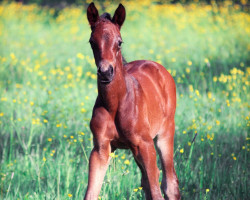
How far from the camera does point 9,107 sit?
6.87m

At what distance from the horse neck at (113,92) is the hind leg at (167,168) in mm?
940

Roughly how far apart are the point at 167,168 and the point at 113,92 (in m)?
1.13

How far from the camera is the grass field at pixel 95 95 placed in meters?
4.79

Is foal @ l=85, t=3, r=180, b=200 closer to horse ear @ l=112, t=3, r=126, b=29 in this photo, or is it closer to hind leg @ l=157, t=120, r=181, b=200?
horse ear @ l=112, t=3, r=126, b=29

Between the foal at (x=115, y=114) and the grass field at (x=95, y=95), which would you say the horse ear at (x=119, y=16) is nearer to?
the foal at (x=115, y=114)

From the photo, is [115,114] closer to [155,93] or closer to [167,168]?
[155,93]

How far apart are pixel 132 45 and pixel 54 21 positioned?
4.82 meters

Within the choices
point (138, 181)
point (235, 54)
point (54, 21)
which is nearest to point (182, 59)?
point (235, 54)

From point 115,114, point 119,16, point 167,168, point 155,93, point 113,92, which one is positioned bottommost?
point 167,168

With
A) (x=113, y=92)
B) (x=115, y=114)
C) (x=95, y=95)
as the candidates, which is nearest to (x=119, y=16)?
(x=113, y=92)

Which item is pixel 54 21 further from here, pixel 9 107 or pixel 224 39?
pixel 9 107

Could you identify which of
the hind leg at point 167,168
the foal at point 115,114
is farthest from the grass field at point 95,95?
the foal at point 115,114

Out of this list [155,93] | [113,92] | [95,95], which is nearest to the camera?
[113,92]

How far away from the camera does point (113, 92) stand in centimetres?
353
